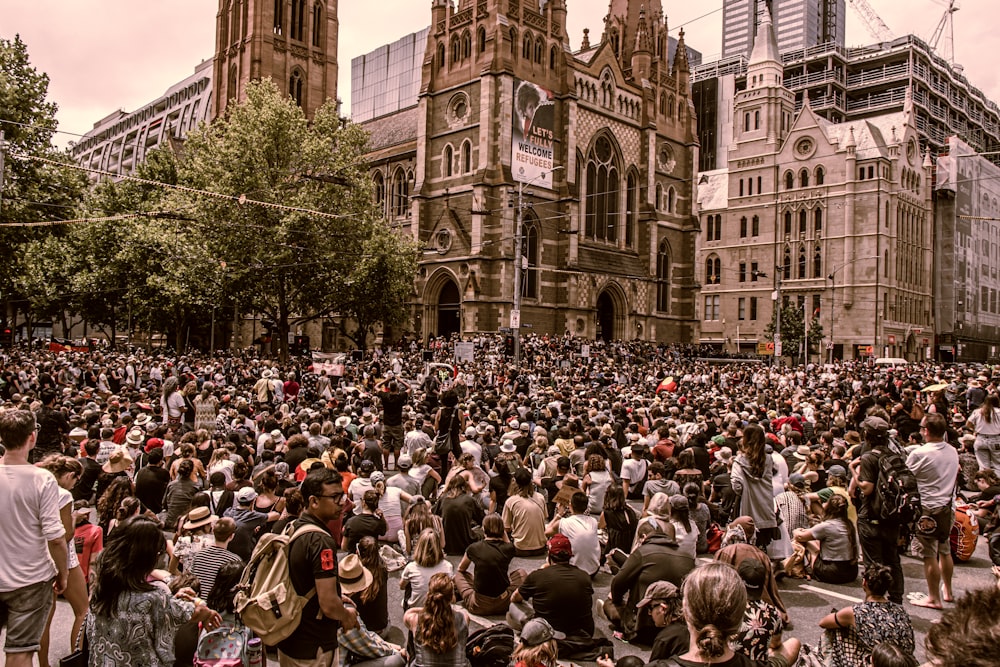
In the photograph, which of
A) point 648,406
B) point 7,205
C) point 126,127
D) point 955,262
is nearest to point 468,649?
point 648,406

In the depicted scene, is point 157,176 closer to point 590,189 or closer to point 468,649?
point 590,189

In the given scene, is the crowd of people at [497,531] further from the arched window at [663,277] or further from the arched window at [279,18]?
the arched window at [279,18]

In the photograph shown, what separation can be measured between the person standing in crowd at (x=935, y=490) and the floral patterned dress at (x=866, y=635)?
2.86 metres

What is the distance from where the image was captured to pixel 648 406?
18312mm

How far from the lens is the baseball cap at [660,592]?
5.28m

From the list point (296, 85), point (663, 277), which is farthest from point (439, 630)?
point (296, 85)

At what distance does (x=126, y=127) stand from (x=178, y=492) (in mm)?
107890

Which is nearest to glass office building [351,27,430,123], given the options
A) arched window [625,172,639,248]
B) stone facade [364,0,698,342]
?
stone facade [364,0,698,342]

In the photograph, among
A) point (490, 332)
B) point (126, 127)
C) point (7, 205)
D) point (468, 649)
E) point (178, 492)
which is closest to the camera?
point (468, 649)

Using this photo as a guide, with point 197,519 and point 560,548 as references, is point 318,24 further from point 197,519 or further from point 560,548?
point 560,548

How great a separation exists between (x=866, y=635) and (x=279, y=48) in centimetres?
5672

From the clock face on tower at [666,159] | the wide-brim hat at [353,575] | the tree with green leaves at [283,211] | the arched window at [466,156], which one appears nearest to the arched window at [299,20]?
the arched window at [466,156]

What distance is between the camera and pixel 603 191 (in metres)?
46.3

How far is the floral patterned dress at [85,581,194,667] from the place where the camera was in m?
3.97
